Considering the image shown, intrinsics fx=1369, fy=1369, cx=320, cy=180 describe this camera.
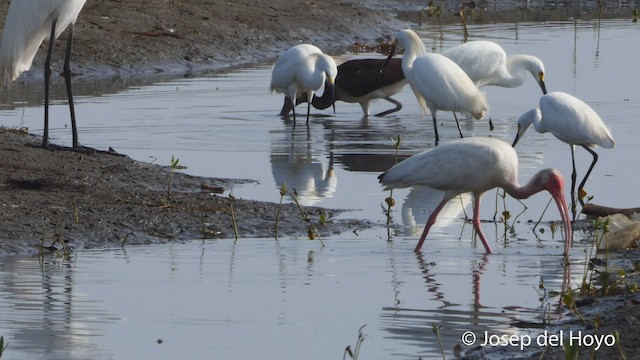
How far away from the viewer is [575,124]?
34.4ft

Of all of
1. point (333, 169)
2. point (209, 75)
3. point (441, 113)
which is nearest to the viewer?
point (333, 169)

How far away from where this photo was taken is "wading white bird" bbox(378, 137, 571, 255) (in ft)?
28.3

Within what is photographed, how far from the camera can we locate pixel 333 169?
1147cm

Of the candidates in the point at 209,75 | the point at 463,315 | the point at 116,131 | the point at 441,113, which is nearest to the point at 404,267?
the point at 463,315

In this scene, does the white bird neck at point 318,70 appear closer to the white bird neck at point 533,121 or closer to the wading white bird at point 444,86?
the wading white bird at point 444,86

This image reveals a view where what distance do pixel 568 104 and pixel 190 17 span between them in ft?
33.8

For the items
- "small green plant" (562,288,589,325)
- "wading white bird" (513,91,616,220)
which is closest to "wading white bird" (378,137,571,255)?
"wading white bird" (513,91,616,220)

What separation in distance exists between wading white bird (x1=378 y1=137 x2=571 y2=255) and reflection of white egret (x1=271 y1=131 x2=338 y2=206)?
1.33 metres

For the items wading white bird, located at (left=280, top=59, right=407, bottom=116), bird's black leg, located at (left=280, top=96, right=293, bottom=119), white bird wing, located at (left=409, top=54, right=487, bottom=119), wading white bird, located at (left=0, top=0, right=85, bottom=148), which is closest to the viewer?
wading white bird, located at (left=0, top=0, right=85, bottom=148)

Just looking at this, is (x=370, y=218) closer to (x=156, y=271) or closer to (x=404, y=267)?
(x=404, y=267)

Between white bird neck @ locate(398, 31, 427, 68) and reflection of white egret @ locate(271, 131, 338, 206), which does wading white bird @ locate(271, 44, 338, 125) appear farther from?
reflection of white egret @ locate(271, 131, 338, 206)

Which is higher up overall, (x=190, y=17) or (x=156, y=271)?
(x=190, y=17)

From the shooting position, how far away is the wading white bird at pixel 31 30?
36.1 ft

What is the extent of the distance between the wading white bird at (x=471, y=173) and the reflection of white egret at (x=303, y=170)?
133cm
